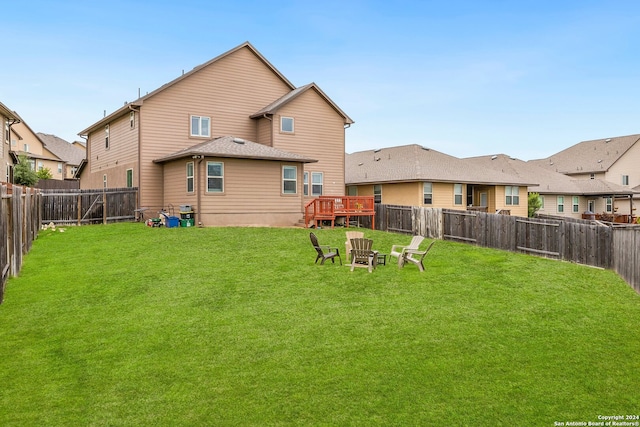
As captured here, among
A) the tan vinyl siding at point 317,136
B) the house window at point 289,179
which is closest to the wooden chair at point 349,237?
the house window at point 289,179

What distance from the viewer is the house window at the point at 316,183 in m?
28.5

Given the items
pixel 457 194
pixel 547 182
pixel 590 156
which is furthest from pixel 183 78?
pixel 590 156

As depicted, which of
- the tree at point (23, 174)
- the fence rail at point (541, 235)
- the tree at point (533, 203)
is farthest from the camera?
the tree at point (23, 174)

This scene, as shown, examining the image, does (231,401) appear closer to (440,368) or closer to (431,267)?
(440,368)

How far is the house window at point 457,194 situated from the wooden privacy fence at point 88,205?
21651mm

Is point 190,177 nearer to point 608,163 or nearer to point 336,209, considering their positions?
point 336,209

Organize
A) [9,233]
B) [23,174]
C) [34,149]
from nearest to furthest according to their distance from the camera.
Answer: [9,233], [23,174], [34,149]

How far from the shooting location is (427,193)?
33094mm

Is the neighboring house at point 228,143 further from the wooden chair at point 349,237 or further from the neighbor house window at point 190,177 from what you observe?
the wooden chair at point 349,237

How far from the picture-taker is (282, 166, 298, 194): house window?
2495 centimetres

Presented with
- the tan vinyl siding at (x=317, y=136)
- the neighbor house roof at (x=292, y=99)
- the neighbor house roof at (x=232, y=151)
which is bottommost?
the neighbor house roof at (x=232, y=151)

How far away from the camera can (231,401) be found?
18.8 ft

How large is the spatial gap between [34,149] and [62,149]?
Result: 9751 millimetres

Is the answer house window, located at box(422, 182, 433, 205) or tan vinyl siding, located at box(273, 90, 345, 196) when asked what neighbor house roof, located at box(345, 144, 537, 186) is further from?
tan vinyl siding, located at box(273, 90, 345, 196)
